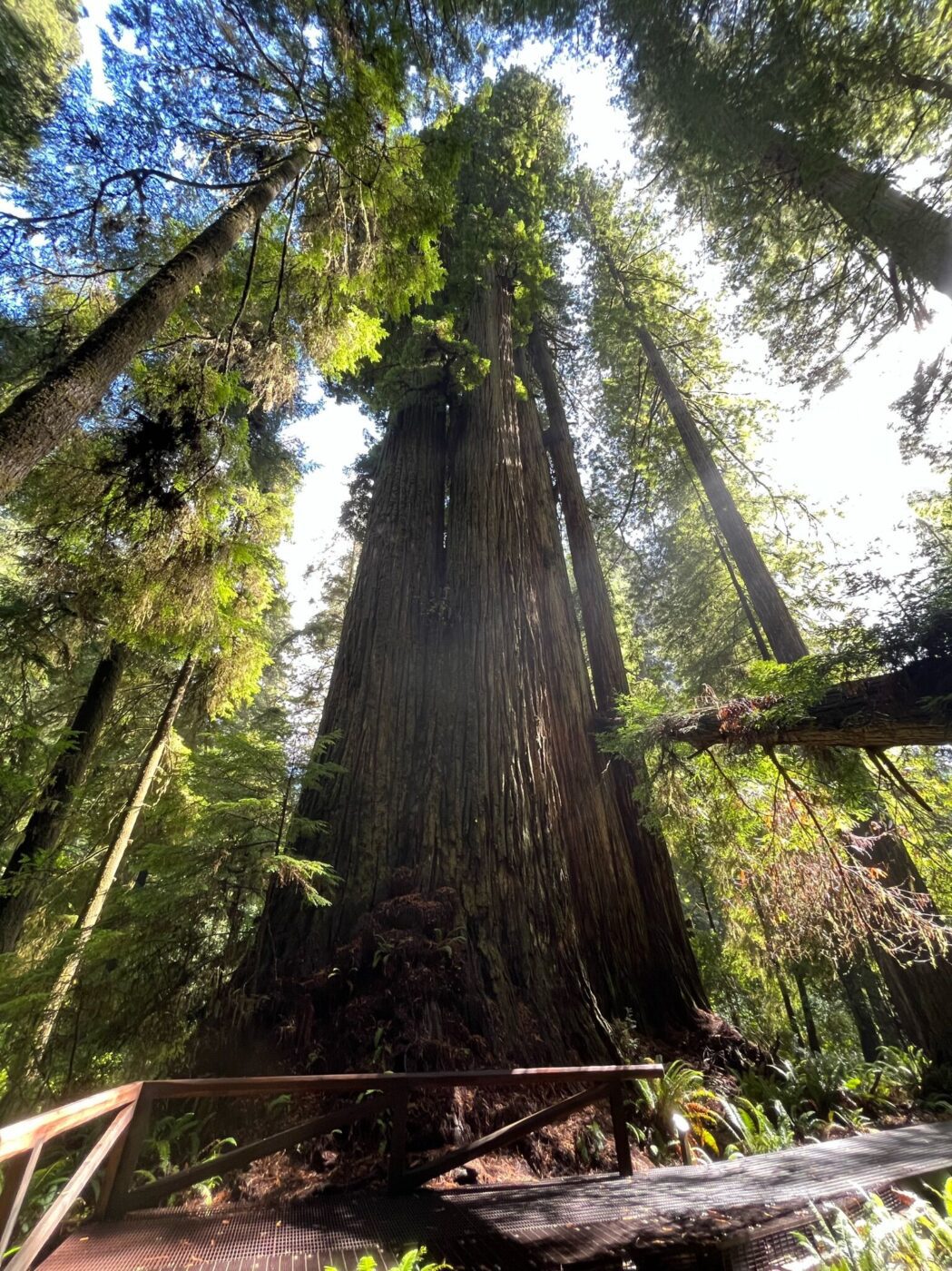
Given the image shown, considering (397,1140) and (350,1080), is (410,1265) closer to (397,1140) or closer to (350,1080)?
(350,1080)

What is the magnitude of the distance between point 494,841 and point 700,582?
835 cm

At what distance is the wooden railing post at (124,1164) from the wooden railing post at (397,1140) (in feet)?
3.34

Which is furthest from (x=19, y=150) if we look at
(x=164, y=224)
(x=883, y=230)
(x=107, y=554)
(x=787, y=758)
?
(x=787, y=758)

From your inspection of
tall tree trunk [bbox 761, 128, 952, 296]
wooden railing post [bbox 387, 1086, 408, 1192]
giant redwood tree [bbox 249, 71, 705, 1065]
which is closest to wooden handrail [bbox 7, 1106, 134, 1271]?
wooden railing post [bbox 387, 1086, 408, 1192]

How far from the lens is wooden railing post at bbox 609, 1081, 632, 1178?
2750 mm

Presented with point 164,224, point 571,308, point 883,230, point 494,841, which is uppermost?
point 571,308

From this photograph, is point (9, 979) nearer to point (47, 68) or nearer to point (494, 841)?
point (494, 841)

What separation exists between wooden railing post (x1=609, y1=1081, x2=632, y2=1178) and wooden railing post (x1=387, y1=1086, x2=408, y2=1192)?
113 cm

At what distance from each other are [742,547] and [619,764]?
323 cm

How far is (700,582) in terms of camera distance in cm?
1090

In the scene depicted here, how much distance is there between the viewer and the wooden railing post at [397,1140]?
238cm

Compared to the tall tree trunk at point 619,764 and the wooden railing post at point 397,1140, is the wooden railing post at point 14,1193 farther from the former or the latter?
the tall tree trunk at point 619,764

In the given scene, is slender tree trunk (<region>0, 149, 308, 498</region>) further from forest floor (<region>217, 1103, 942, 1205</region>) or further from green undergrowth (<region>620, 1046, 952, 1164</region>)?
green undergrowth (<region>620, 1046, 952, 1164</region>)

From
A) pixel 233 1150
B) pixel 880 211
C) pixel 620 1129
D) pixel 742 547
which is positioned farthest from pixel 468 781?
pixel 880 211
